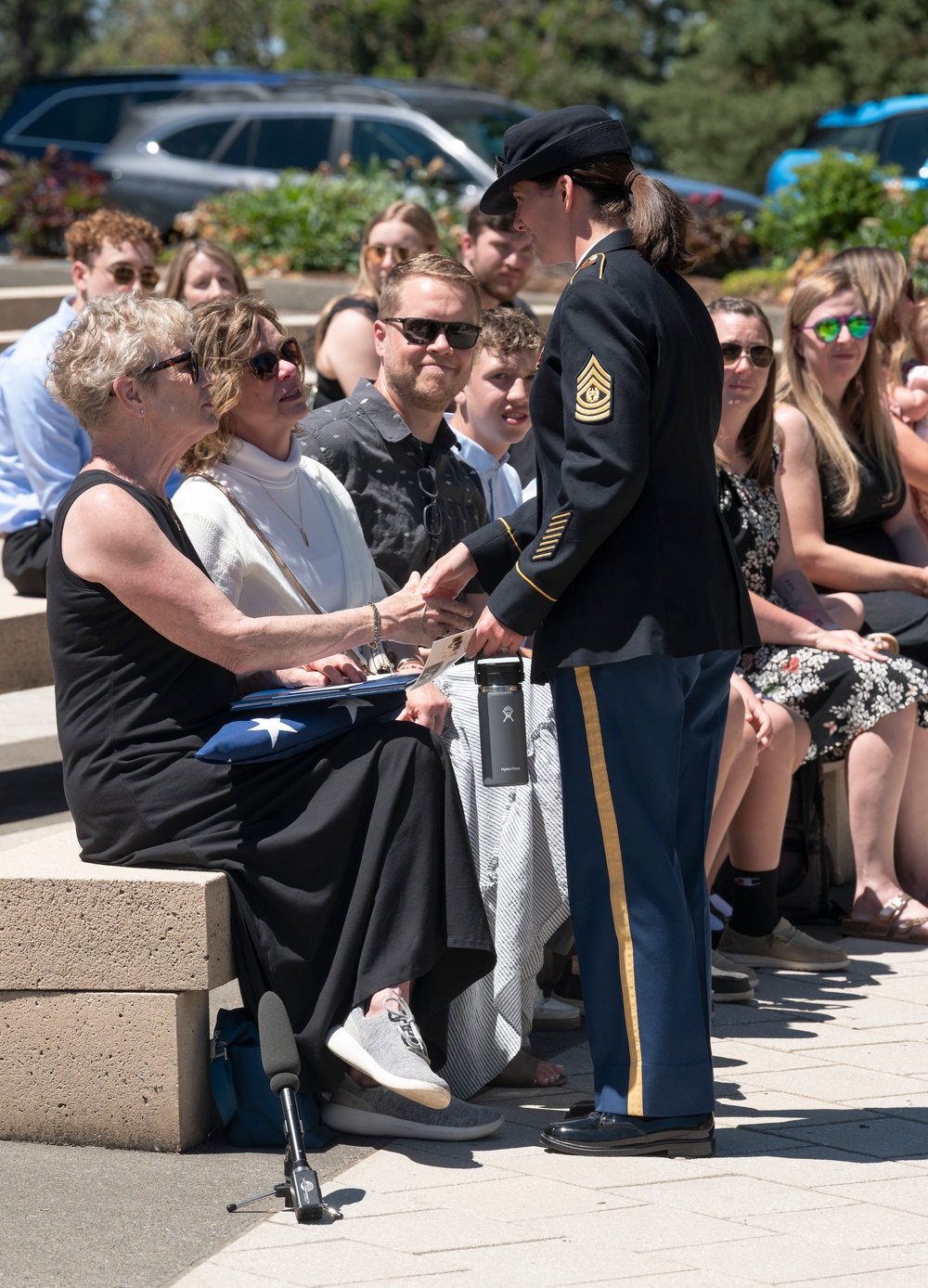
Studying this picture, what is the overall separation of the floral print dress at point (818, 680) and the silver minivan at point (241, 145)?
8958 mm

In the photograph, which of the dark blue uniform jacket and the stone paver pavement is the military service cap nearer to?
the dark blue uniform jacket

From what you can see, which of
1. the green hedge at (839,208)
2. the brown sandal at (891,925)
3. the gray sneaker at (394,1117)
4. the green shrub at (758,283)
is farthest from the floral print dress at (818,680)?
the green hedge at (839,208)

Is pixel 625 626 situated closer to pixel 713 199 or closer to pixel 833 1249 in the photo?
pixel 833 1249

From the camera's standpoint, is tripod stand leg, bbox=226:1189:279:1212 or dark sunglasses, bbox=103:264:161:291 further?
dark sunglasses, bbox=103:264:161:291

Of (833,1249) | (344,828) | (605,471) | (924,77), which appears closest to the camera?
(833,1249)

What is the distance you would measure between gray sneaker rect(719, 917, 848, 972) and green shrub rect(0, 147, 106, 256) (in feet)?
30.7

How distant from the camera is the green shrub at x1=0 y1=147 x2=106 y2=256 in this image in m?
12.7

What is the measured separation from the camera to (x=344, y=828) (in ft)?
11.7

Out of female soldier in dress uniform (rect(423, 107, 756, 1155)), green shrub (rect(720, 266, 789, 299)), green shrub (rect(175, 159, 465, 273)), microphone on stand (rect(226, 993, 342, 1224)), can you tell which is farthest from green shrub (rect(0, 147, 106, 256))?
microphone on stand (rect(226, 993, 342, 1224))

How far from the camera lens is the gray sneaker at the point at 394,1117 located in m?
3.60

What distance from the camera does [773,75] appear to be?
89.4 ft

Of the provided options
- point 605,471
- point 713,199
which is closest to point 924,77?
point 713,199

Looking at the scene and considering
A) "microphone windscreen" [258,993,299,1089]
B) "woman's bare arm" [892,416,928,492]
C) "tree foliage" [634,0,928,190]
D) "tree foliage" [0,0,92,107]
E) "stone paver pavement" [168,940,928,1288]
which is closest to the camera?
"stone paver pavement" [168,940,928,1288]

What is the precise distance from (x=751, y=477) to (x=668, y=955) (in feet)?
7.60
